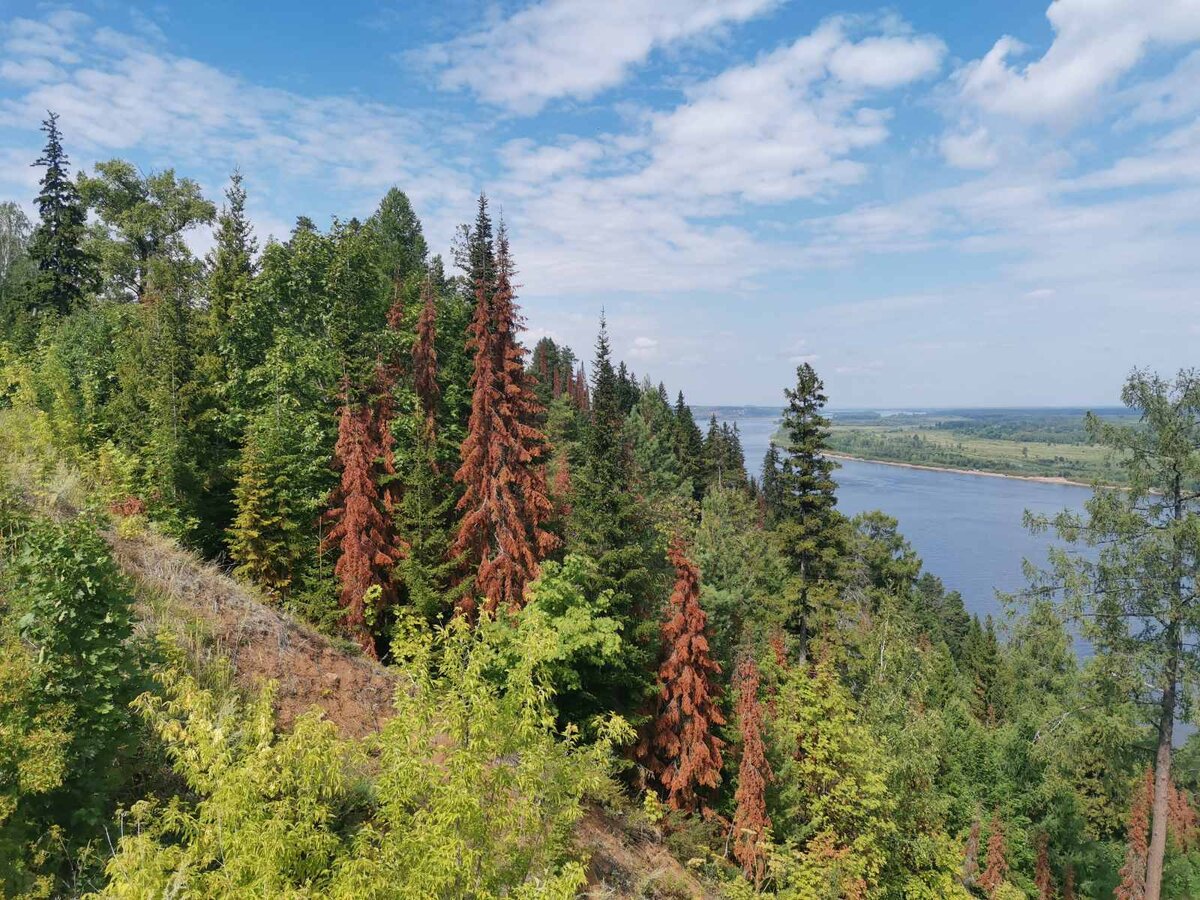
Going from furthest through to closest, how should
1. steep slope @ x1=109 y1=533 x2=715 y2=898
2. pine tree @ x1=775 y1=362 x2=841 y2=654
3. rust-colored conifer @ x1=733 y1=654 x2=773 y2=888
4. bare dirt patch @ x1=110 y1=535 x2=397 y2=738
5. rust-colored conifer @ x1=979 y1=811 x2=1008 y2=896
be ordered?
rust-colored conifer @ x1=979 y1=811 x2=1008 y2=896 → pine tree @ x1=775 y1=362 x2=841 y2=654 → rust-colored conifer @ x1=733 y1=654 x2=773 y2=888 → bare dirt patch @ x1=110 y1=535 x2=397 y2=738 → steep slope @ x1=109 y1=533 x2=715 y2=898

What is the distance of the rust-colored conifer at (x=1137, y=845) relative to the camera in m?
24.4

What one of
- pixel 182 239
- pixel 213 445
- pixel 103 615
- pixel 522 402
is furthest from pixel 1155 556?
pixel 182 239

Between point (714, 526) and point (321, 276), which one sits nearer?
point (321, 276)

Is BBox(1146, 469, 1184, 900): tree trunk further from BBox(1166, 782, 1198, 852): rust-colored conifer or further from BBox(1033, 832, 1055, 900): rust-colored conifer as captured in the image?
BBox(1166, 782, 1198, 852): rust-colored conifer

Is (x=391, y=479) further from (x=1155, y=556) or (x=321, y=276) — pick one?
(x=1155, y=556)

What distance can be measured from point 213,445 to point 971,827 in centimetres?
3949

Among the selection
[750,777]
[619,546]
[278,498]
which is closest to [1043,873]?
[750,777]

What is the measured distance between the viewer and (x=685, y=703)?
17.9 metres

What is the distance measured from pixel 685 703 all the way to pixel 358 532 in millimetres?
11483

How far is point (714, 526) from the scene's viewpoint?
121 feet

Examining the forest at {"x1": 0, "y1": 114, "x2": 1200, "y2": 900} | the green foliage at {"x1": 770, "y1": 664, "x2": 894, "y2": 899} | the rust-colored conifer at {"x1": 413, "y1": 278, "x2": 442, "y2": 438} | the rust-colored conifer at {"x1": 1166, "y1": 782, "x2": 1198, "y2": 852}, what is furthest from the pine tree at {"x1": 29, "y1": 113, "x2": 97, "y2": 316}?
the rust-colored conifer at {"x1": 1166, "y1": 782, "x2": 1198, "y2": 852}

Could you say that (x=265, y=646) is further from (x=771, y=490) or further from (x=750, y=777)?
(x=771, y=490)

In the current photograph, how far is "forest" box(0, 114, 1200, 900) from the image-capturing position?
17.7ft

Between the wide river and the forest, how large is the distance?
21335 millimetres
